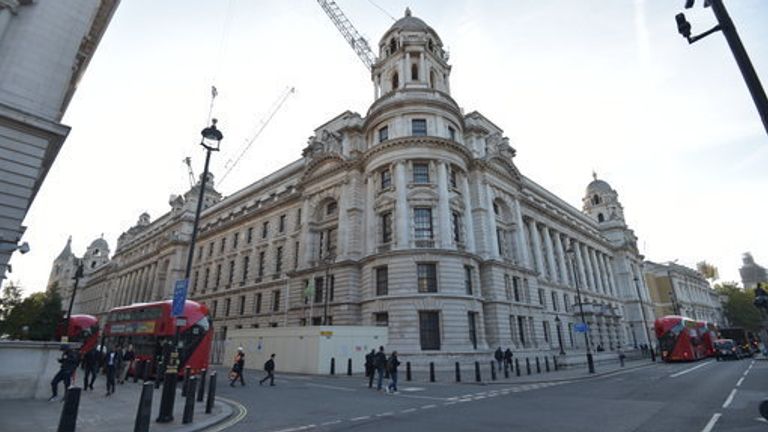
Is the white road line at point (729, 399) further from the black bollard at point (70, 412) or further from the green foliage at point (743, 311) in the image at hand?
the green foliage at point (743, 311)

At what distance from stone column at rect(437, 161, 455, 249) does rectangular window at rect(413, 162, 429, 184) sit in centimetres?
108

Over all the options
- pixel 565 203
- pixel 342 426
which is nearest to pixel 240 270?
pixel 342 426

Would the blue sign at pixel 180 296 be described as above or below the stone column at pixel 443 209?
below

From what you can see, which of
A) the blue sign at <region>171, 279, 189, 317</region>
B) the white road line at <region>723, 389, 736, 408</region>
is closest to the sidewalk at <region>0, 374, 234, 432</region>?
the blue sign at <region>171, 279, 189, 317</region>

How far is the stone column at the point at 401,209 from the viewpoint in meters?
31.1

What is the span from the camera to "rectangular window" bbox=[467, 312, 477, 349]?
99.1 ft

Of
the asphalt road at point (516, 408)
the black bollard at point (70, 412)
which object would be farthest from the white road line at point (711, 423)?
the black bollard at point (70, 412)

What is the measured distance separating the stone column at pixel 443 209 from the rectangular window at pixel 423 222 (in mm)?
889

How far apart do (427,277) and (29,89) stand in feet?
81.9

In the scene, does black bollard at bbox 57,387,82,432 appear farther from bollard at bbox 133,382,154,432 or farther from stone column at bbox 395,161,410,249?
stone column at bbox 395,161,410,249

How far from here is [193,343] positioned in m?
18.9

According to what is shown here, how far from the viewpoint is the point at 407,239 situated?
31125mm

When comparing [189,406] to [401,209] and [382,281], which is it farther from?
[401,209]

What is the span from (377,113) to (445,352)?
21.9 meters
